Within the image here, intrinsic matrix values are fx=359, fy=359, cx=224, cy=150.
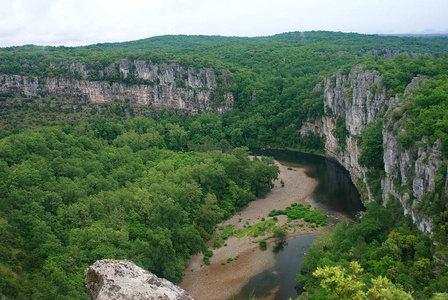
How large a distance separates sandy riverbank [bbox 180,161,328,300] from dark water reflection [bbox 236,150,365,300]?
1100mm

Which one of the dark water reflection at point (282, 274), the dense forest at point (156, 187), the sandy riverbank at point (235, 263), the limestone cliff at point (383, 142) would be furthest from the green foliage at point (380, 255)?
the sandy riverbank at point (235, 263)

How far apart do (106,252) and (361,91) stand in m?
49.2

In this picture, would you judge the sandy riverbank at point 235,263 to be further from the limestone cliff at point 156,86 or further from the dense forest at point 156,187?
the limestone cliff at point 156,86

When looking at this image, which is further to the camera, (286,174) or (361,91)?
(286,174)

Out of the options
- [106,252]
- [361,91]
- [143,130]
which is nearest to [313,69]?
[361,91]

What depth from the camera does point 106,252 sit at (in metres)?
28.9

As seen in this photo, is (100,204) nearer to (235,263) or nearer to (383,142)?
(235,263)

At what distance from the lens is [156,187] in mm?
42125

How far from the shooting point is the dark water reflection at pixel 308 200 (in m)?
34.3

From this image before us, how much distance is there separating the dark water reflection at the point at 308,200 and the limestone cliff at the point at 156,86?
2285 centimetres

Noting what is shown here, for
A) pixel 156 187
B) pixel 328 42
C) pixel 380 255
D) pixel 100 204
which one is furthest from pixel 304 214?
pixel 328 42

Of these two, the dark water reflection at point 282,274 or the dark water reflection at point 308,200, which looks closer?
the dark water reflection at point 282,274

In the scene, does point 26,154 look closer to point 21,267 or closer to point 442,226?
point 21,267

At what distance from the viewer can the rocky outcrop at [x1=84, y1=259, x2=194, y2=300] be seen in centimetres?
658
